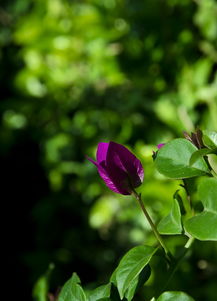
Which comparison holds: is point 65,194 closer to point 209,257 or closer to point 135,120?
point 135,120

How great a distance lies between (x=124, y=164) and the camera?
542 mm

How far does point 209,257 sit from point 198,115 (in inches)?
19.2

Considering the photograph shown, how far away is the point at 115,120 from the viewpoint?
72.4 inches

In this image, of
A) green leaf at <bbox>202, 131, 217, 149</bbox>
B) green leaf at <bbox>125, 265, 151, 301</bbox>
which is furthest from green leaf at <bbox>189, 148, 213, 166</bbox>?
green leaf at <bbox>125, 265, 151, 301</bbox>

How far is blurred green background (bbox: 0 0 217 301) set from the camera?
1.64m

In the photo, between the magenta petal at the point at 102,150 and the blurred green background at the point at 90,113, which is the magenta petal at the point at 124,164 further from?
the blurred green background at the point at 90,113

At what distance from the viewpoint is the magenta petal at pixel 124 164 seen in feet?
1.75

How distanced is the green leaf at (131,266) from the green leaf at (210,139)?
0.38 ft

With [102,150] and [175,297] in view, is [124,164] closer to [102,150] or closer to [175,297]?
[102,150]

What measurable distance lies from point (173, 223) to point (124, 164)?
0.08 m

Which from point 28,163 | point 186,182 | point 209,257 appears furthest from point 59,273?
point 186,182

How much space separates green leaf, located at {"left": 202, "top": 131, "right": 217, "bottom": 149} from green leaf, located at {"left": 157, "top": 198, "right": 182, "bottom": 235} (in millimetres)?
77

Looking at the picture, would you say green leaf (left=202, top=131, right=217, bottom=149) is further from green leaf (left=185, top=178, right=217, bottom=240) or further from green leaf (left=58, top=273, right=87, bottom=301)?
green leaf (left=58, top=273, right=87, bottom=301)

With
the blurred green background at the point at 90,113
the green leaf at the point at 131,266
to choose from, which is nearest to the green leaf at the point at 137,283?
the green leaf at the point at 131,266
